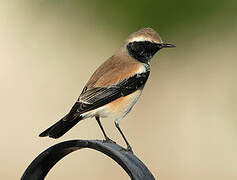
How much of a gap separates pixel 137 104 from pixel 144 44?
9.17 ft

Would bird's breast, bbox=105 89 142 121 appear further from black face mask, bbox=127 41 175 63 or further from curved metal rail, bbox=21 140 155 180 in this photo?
curved metal rail, bbox=21 140 155 180

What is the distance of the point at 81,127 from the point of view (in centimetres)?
671

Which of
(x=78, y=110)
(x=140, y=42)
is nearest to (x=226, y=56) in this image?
(x=140, y=42)

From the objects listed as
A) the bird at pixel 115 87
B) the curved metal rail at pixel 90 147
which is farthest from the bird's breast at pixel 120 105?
the curved metal rail at pixel 90 147

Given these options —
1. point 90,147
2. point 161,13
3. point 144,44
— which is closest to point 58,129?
point 90,147

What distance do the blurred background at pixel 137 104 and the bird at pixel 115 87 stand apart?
2.55 meters

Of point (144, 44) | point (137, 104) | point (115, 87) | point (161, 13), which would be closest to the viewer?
point (115, 87)

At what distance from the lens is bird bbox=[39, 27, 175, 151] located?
367cm

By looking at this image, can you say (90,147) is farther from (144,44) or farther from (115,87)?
(144,44)

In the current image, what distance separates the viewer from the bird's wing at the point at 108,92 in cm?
369

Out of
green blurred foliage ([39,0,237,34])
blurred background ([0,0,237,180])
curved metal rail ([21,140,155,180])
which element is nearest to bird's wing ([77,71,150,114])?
curved metal rail ([21,140,155,180])

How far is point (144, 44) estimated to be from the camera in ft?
13.1

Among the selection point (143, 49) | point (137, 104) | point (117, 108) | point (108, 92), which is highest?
point (143, 49)

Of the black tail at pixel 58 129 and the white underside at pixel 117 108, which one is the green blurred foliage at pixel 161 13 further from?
the black tail at pixel 58 129
